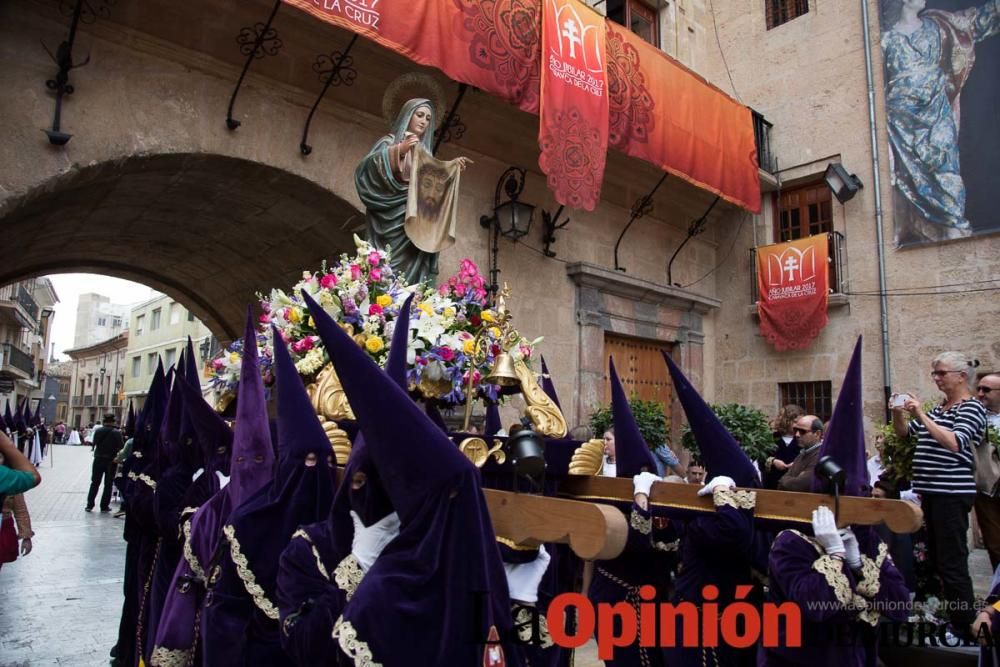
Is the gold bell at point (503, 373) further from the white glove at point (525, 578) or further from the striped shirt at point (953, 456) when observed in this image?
the striped shirt at point (953, 456)

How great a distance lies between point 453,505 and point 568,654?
165cm

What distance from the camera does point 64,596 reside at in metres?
6.40

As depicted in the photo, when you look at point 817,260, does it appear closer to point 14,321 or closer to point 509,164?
point 509,164

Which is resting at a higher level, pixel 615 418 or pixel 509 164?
pixel 509 164

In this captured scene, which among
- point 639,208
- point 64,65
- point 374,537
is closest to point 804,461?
point 374,537

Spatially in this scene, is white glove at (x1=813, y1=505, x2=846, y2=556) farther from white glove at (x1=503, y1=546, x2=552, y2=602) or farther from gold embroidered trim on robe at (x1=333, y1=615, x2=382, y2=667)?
gold embroidered trim on robe at (x1=333, y1=615, x2=382, y2=667)

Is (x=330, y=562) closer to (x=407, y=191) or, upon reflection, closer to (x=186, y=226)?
(x=407, y=191)

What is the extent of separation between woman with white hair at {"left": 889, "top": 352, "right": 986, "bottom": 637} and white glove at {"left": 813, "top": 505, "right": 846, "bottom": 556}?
2.09 meters

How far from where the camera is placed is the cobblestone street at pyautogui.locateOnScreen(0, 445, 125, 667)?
4957mm

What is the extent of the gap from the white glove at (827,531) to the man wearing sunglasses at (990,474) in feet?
8.48

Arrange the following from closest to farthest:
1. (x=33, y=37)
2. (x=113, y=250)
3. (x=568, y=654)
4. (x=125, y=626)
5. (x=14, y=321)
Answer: (x=568, y=654) < (x=125, y=626) < (x=33, y=37) < (x=113, y=250) < (x=14, y=321)

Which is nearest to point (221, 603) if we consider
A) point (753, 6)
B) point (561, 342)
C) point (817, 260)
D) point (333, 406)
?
point (333, 406)

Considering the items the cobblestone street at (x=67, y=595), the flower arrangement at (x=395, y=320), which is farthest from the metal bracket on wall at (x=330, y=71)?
the cobblestone street at (x=67, y=595)

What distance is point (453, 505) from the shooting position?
5.95ft
